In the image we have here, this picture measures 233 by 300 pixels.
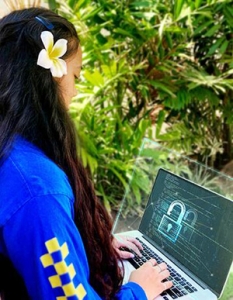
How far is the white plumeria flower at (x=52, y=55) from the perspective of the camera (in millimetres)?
702

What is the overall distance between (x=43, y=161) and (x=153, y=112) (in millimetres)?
2002

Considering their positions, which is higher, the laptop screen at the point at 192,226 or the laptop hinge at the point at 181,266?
the laptop screen at the point at 192,226

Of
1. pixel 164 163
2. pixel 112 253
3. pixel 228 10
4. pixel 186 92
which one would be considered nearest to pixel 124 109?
pixel 186 92

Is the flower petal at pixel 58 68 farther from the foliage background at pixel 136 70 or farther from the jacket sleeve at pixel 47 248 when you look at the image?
the foliage background at pixel 136 70

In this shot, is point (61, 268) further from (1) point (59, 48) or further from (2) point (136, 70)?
(2) point (136, 70)

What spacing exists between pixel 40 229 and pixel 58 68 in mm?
316

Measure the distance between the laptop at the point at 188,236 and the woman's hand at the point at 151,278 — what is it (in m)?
0.02

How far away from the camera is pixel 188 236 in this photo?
94 cm

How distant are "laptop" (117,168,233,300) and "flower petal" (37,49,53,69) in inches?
18.9

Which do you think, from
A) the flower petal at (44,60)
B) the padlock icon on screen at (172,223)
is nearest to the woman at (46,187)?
the flower petal at (44,60)

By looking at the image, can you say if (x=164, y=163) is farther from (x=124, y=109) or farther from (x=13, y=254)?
(x=124, y=109)

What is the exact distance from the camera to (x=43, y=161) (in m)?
0.66

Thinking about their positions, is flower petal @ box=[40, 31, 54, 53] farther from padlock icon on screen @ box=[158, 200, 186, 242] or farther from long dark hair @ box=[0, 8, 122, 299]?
padlock icon on screen @ box=[158, 200, 186, 242]

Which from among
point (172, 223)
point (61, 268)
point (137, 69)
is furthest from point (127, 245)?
point (137, 69)
